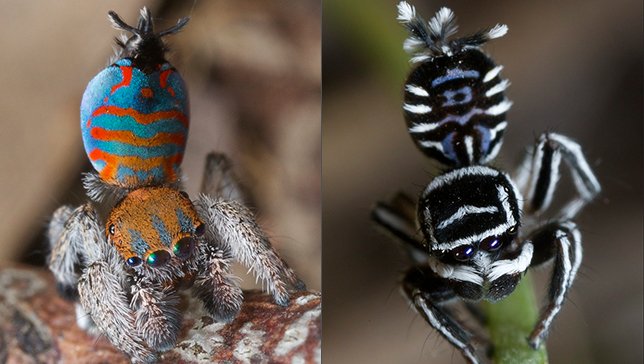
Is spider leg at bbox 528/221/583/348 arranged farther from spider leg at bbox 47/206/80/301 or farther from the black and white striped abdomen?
spider leg at bbox 47/206/80/301

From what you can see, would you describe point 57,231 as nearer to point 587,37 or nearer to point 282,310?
point 282,310

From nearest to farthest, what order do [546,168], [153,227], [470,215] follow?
1. [153,227]
2. [470,215]
3. [546,168]

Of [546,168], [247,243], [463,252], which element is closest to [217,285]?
[247,243]

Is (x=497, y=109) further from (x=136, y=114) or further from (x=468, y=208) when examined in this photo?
(x=136, y=114)

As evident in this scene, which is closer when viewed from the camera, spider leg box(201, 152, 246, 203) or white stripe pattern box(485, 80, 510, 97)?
spider leg box(201, 152, 246, 203)

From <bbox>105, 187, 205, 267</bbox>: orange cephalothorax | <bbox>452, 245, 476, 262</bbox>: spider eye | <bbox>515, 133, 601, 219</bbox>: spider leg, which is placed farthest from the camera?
<bbox>515, 133, 601, 219</bbox>: spider leg

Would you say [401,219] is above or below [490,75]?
below

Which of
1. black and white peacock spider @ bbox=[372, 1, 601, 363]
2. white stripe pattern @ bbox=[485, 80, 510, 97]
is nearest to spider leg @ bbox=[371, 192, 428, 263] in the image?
black and white peacock spider @ bbox=[372, 1, 601, 363]

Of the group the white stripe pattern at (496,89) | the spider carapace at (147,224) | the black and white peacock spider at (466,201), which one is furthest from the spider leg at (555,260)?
the spider carapace at (147,224)
